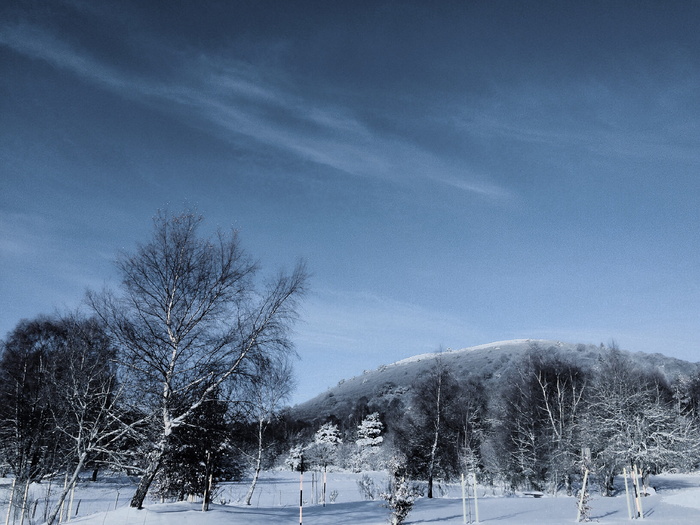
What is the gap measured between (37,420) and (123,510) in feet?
67.6

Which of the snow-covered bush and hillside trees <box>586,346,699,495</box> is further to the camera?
hillside trees <box>586,346,699,495</box>

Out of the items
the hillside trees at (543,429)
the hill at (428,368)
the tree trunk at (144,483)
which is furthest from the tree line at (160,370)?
the hill at (428,368)

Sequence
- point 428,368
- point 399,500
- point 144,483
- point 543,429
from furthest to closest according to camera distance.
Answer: point 428,368 < point 543,429 < point 399,500 < point 144,483

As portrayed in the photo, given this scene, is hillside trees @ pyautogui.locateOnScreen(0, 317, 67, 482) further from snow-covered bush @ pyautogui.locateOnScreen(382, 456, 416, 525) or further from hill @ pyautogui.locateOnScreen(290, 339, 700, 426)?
hill @ pyautogui.locateOnScreen(290, 339, 700, 426)

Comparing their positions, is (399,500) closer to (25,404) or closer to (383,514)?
(383,514)

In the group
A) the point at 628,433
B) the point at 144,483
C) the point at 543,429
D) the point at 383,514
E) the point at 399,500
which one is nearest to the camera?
the point at 144,483

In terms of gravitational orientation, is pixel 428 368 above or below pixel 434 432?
above

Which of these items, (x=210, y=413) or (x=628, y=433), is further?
(x=628, y=433)

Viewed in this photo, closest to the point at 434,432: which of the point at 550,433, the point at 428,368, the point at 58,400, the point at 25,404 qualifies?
the point at 550,433

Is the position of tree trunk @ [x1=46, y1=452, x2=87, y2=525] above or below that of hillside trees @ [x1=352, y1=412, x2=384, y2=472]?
above

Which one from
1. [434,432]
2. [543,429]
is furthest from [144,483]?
[543,429]

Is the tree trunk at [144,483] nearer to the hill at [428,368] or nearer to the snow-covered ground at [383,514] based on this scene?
the snow-covered ground at [383,514]

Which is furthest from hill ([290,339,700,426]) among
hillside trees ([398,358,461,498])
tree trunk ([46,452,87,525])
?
tree trunk ([46,452,87,525])

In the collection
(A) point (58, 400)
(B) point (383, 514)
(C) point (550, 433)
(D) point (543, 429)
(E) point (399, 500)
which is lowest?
(B) point (383, 514)
